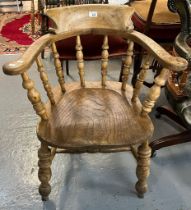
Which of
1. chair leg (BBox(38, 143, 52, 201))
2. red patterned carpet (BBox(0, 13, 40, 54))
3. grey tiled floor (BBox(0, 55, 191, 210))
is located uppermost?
chair leg (BBox(38, 143, 52, 201))

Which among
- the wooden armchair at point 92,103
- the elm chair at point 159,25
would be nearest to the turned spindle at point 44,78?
the wooden armchair at point 92,103

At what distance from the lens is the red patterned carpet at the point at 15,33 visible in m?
3.05

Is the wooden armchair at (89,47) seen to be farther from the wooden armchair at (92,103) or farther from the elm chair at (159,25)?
the wooden armchair at (92,103)

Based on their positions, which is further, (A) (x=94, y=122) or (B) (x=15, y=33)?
(B) (x=15, y=33)

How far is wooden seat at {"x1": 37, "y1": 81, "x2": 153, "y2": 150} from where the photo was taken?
1.10m

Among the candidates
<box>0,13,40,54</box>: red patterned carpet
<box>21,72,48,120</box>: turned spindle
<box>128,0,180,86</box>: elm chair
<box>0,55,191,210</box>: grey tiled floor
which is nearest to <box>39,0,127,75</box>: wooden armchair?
<box>128,0,180,86</box>: elm chair

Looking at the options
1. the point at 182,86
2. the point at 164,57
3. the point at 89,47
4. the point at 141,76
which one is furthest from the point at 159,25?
the point at 164,57

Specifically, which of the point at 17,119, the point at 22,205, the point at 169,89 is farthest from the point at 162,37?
the point at 22,205

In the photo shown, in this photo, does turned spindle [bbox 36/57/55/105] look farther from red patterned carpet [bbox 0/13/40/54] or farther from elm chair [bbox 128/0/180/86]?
red patterned carpet [bbox 0/13/40/54]

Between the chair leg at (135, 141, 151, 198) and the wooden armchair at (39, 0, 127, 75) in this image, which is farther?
the wooden armchair at (39, 0, 127, 75)

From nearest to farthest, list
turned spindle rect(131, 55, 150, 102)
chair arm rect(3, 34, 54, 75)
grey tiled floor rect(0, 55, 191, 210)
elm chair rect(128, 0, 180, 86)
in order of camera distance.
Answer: chair arm rect(3, 34, 54, 75)
turned spindle rect(131, 55, 150, 102)
grey tiled floor rect(0, 55, 191, 210)
elm chair rect(128, 0, 180, 86)

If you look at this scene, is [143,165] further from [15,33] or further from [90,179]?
[15,33]

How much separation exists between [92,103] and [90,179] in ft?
1.44

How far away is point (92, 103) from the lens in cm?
133
